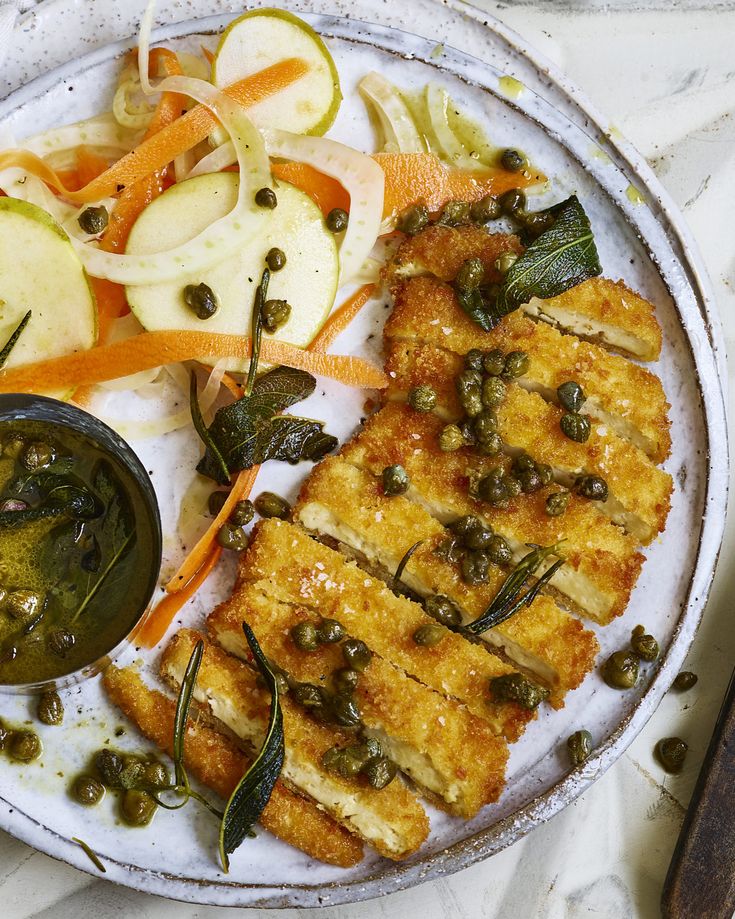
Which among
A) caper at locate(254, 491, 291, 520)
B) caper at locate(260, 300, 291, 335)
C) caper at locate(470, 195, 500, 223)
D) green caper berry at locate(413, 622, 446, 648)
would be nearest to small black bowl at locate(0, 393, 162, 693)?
caper at locate(254, 491, 291, 520)

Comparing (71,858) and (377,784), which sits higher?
(377,784)

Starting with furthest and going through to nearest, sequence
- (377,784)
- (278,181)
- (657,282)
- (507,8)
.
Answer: (507,8), (657,282), (278,181), (377,784)

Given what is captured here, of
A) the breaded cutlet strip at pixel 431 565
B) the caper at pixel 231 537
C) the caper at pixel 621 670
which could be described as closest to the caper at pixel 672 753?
the caper at pixel 621 670

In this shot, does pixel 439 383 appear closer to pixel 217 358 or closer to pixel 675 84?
pixel 217 358

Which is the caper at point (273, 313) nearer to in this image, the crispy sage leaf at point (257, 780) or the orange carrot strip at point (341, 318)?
the orange carrot strip at point (341, 318)

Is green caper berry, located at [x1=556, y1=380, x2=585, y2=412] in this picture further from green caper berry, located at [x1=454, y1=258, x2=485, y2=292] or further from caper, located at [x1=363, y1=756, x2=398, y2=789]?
caper, located at [x1=363, y1=756, x2=398, y2=789]

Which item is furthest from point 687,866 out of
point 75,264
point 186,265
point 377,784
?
point 75,264

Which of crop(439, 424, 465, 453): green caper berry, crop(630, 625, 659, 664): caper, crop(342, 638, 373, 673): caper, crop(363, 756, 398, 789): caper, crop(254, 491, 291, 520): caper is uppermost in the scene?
crop(439, 424, 465, 453): green caper berry
